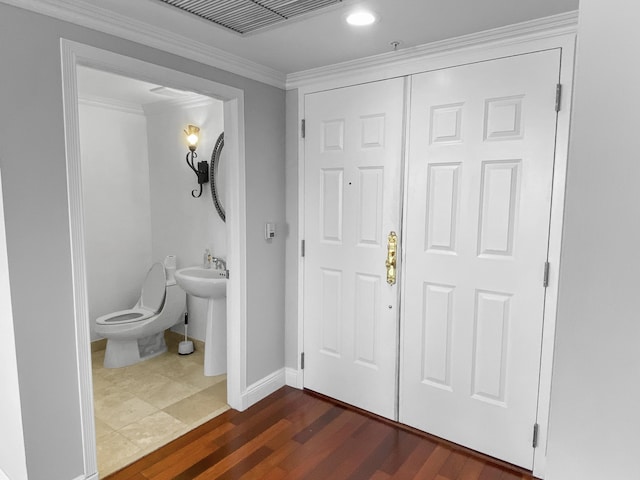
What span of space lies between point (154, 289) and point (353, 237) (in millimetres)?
2139

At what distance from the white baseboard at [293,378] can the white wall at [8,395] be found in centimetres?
167

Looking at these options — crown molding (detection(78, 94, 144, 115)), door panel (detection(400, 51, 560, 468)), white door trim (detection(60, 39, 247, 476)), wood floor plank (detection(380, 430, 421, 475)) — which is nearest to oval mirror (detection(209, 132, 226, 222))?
white door trim (detection(60, 39, 247, 476))

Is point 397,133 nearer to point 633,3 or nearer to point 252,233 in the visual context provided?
point 252,233

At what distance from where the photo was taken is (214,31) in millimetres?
2045

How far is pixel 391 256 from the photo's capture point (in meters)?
2.49

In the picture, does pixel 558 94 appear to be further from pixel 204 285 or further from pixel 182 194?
pixel 182 194

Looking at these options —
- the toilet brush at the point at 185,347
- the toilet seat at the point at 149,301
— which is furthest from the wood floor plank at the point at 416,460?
the toilet seat at the point at 149,301

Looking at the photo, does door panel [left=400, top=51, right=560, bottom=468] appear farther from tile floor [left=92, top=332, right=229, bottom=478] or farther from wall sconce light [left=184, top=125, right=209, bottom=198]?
wall sconce light [left=184, top=125, right=209, bottom=198]

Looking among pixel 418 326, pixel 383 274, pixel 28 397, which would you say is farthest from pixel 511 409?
pixel 28 397

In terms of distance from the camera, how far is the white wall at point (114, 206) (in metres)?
3.66

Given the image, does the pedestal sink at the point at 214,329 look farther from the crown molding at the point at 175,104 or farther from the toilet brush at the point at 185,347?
the crown molding at the point at 175,104

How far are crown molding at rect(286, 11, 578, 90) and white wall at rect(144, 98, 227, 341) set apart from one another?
116 cm

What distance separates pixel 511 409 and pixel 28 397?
2.29 m

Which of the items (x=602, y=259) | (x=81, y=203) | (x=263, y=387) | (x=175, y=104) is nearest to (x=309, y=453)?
(x=263, y=387)
